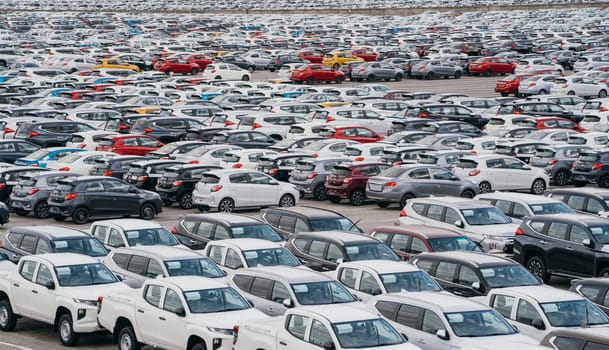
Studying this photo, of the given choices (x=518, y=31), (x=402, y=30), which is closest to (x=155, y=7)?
(x=402, y=30)

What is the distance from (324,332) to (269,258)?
255 inches

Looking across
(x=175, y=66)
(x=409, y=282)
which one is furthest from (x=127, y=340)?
(x=175, y=66)

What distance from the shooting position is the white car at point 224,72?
76188 mm

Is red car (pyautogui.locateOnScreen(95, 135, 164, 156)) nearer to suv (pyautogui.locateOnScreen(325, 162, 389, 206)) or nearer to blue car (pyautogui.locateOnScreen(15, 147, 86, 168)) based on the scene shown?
blue car (pyautogui.locateOnScreen(15, 147, 86, 168))

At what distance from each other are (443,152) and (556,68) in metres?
37.1

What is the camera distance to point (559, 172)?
4119 cm

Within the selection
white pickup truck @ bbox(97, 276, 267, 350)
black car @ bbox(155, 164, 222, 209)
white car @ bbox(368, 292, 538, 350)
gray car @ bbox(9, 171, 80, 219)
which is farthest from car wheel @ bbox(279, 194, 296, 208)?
white car @ bbox(368, 292, 538, 350)

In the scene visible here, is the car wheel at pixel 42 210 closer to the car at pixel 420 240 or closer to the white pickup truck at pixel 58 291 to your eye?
the car at pixel 420 240

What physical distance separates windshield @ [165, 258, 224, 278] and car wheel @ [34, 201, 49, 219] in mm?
12762

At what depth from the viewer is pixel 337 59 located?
83062 mm

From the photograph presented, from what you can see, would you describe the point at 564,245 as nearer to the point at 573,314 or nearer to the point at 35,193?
the point at 573,314

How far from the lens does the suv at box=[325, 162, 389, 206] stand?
37594 millimetres

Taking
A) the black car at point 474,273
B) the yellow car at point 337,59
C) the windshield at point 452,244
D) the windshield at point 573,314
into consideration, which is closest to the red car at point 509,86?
the yellow car at point 337,59

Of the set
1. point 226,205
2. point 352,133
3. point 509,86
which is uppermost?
point 226,205
